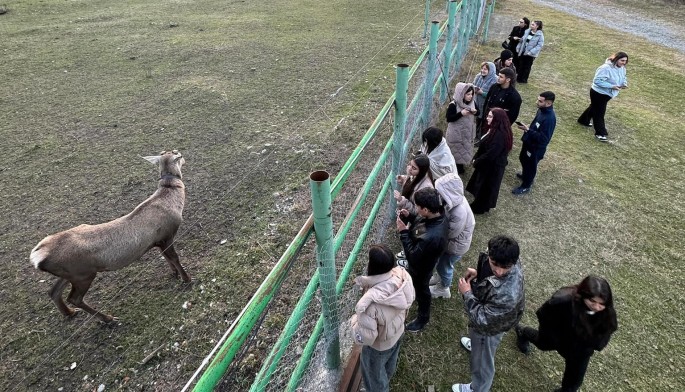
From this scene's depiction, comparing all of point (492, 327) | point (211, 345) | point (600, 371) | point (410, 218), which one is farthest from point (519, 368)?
point (211, 345)

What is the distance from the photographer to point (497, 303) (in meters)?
2.59

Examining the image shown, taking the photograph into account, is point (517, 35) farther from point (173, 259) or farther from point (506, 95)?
point (173, 259)

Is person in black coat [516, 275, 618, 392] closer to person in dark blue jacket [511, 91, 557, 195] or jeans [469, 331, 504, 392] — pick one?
jeans [469, 331, 504, 392]

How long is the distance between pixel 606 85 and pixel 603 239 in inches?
127

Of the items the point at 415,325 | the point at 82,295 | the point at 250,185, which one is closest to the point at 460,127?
the point at 415,325

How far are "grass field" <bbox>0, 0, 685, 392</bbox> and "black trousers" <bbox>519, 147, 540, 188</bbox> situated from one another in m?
0.26

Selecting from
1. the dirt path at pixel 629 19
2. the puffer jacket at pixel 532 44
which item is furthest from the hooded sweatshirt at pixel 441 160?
the dirt path at pixel 629 19

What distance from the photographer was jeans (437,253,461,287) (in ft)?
11.9

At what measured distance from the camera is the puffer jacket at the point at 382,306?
2354 mm

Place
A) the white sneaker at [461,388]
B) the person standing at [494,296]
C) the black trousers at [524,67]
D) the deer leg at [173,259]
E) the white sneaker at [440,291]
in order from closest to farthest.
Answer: the person standing at [494,296] → the white sneaker at [461,388] → the white sneaker at [440,291] → the deer leg at [173,259] → the black trousers at [524,67]

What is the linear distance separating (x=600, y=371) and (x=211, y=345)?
333 cm

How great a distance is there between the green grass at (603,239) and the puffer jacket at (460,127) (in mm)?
837

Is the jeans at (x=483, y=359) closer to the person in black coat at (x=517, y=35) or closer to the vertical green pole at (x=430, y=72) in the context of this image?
the vertical green pole at (x=430, y=72)

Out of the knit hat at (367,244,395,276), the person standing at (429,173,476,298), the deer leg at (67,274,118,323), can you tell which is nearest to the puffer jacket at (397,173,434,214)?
the person standing at (429,173,476,298)
